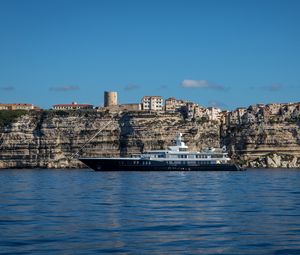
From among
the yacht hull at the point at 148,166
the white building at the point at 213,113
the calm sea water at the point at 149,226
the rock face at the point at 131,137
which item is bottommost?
the calm sea water at the point at 149,226

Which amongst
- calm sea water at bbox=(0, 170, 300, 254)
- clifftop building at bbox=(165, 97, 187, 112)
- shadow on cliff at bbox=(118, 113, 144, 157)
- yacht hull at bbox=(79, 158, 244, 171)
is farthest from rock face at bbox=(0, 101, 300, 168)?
calm sea water at bbox=(0, 170, 300, 254)

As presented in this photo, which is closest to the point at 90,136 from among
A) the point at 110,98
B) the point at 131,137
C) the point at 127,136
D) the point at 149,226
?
the point at 127,136

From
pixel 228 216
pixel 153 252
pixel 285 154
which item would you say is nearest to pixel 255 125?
pixel 285 154

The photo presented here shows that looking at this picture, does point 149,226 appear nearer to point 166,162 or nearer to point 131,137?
point 166,162

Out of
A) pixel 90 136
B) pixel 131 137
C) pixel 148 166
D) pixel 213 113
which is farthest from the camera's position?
pixel 213 113

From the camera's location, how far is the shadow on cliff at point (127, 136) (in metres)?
146

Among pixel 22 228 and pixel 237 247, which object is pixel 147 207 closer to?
pixel 22 228

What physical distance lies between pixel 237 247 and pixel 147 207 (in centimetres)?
1331

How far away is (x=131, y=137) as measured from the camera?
14688 cm

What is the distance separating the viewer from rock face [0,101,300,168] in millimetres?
146000

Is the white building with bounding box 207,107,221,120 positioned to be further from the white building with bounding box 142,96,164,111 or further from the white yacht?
the white yacht

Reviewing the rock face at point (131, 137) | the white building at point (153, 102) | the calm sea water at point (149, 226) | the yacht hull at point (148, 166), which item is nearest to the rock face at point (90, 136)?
the rock face at point (131, 137)

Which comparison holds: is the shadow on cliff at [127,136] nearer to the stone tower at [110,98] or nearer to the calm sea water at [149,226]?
the stone tower at [110,98]

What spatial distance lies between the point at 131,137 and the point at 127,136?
3.99 ft
